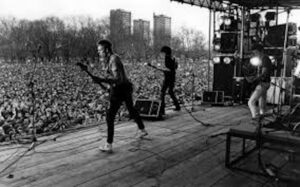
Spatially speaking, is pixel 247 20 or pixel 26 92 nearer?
pixel 247 20

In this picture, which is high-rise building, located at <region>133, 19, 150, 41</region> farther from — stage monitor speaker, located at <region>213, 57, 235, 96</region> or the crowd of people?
stage monitor speaker, located at <region>213, 57, 235, 96</region>

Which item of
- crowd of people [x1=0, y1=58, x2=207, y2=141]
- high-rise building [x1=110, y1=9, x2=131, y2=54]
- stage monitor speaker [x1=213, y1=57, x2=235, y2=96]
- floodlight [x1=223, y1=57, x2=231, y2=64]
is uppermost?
high-rise building [x1=110, y1=9, x2=131, y2=54]

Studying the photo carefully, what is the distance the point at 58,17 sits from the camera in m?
35.4

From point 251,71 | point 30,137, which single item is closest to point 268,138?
point 30,137

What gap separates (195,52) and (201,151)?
2542 centimetres

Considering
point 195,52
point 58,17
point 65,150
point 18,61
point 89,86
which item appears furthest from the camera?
point 58,17

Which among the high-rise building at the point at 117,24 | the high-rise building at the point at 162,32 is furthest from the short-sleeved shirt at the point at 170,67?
the high-rise building at the point at 162,32

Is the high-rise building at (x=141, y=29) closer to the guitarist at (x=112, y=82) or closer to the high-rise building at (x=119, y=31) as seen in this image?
the high-rise building at (x=119, y=31)

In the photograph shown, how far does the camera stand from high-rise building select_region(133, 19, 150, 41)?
1323 inches

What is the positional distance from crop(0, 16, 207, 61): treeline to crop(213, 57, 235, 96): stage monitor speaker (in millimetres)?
11150

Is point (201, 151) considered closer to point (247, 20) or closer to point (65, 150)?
point (65, 150)

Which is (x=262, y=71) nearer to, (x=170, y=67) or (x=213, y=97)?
(x=170, y=67)

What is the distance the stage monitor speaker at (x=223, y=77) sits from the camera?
9.88 metres

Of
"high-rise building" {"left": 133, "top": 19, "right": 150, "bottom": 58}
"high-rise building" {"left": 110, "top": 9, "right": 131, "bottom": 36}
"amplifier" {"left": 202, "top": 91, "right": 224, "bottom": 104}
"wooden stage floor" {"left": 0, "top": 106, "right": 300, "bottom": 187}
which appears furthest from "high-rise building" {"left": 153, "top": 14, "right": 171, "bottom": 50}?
"wooden stage floor" {"left": 0, "top": 106, "right": 300, "bottom": 187}
